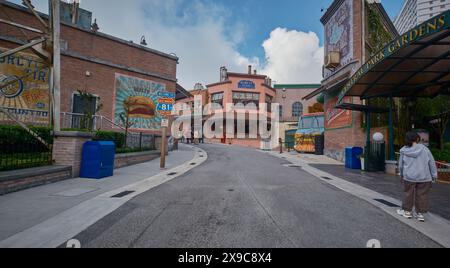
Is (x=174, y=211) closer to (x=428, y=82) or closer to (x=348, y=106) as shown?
(x=348, y=106)

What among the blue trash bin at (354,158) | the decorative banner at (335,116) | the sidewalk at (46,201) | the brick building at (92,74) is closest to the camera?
the sidewalk at (46,201)

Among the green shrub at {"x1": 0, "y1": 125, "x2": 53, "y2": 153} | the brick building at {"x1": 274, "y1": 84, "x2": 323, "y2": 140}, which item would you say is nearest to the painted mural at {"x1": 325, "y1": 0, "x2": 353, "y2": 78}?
the green shrub at {"x1": 0, "y1": 125, "x2": 53, "y2": 153}

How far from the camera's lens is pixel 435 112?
11.0 meters

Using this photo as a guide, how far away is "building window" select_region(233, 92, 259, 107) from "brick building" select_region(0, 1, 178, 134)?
17.5 meters

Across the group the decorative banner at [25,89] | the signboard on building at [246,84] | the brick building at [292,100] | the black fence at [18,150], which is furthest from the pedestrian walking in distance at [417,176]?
the signboard on building at [246,84]

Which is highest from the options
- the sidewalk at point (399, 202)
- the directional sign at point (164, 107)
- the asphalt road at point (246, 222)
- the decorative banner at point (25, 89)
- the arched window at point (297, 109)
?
the arched window at point (297, 109)

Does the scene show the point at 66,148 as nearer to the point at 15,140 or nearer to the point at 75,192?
the point at 15,140

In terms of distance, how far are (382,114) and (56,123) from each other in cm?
1587

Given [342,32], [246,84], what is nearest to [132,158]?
[342,32]

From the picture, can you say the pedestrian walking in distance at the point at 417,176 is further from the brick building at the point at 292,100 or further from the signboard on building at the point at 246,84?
the signboard on building at the point at 246,84

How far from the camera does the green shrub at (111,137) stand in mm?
9203

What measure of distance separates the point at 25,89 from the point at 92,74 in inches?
136

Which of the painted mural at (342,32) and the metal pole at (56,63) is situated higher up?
the painted mural at (342,32)
